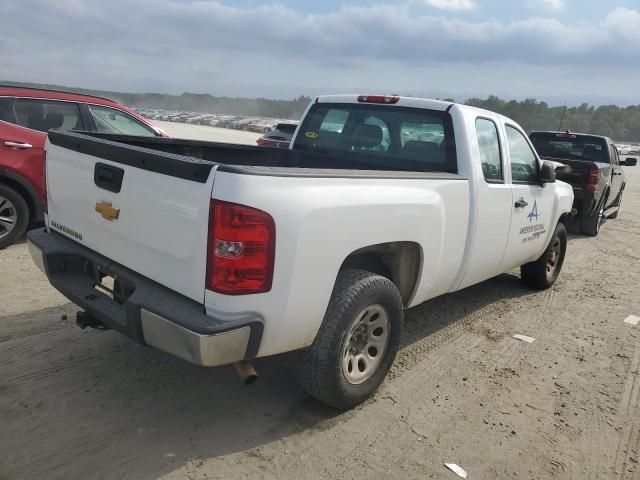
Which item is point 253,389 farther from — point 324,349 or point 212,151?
point 212,151

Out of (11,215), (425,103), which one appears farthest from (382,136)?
(11,215)

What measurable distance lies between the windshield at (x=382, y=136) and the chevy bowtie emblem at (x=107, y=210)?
215 cm

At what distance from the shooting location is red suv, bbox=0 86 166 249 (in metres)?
5.73

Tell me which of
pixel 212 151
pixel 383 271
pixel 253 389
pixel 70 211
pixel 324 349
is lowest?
pixel 253 389

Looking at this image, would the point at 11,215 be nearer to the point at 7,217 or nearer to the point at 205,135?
the point at 7,217

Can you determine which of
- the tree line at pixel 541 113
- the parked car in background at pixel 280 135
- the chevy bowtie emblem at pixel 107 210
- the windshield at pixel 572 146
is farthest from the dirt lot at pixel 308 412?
the tree line at pixel 541 113

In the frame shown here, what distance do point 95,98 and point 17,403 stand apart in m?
4.85

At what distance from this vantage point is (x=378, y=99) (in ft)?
14.3

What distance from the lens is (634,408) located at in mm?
3482

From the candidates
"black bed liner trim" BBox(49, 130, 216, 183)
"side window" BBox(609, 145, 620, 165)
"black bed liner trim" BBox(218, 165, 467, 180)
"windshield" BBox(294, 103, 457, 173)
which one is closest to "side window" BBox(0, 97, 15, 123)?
"black bed liner trim" BBox(49, 130, 216, 183)

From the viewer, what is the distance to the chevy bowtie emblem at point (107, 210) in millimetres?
2753

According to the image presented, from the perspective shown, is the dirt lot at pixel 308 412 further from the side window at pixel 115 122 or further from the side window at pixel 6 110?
the side window at pixel 115 122

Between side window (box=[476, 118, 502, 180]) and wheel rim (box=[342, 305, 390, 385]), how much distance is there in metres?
1.53

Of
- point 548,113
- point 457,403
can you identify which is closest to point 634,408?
point 457,403
